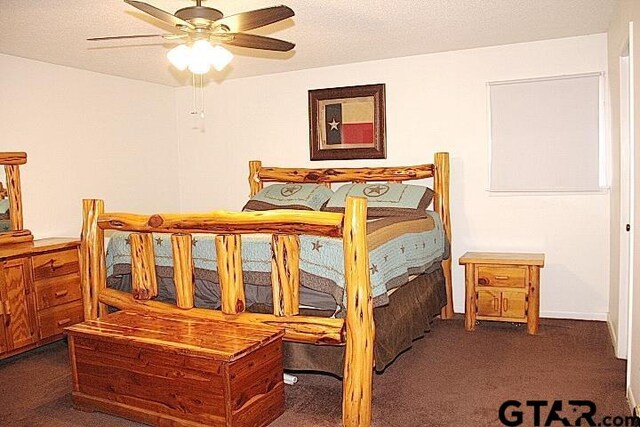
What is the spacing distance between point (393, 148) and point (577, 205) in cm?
156

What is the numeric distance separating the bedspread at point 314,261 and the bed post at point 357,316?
133mm

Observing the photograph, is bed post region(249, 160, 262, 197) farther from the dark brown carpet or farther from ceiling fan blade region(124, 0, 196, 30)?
ceiling fan blade region(124, 0, 196, 30)

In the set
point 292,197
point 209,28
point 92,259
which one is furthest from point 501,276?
point 92,259

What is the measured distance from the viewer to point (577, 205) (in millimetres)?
4422

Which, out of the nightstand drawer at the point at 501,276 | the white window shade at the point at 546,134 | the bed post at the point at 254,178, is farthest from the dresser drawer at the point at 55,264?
the white window shade at the point at 546,134

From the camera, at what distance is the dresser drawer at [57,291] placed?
406 cm

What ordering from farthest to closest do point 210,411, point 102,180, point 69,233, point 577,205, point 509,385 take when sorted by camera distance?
point 102,180, point 69,233, point 577,205, point 509,385, point 210,411

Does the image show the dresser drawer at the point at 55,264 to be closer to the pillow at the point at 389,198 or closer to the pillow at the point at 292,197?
the pillow at the point at 292,197

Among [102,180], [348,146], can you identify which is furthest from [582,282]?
[102,180]

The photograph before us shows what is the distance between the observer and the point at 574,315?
4.48 meters

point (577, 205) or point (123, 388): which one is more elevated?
point (577, 205)

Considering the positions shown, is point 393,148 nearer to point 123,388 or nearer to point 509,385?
point 509,385

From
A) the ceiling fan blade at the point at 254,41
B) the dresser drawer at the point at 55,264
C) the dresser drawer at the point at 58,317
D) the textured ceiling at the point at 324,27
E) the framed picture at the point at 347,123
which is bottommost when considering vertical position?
the dresser drawer at the point at 58,317

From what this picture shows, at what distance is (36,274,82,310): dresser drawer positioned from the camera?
4.06 meters
